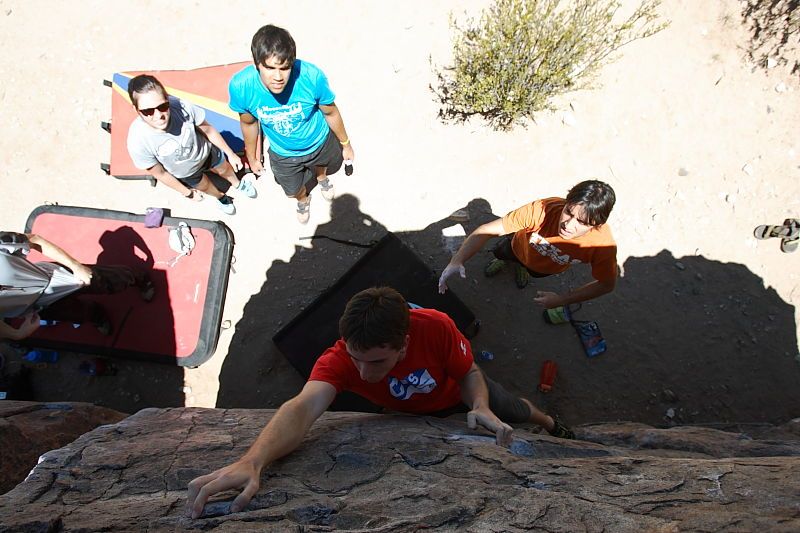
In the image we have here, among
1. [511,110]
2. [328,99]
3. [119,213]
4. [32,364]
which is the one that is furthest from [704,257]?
[32,364]

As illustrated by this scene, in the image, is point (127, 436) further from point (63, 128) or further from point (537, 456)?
point (63, 128)

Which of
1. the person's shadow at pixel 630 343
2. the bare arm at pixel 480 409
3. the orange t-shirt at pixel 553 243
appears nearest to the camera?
the bare arm at pixel 480 409

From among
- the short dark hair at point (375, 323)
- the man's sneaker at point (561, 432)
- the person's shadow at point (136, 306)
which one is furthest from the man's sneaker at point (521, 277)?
the person's shadow at point (136, 306)

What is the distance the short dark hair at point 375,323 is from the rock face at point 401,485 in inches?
22.4

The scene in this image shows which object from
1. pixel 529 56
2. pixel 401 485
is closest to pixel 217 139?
pixel 529 56

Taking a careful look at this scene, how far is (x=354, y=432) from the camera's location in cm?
223

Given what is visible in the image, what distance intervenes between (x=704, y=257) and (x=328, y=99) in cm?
372

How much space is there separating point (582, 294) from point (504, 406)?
0.99 m

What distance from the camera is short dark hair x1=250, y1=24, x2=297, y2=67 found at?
2.77 m

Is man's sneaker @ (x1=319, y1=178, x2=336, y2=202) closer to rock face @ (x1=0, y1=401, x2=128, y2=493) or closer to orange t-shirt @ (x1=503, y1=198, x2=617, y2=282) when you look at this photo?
orange t-shirt @ (x1=503, y1=198, x2=617, y2=282)

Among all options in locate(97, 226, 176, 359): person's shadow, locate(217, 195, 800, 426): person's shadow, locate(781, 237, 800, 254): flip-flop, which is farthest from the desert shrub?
locate(97, 226, 176, 359): person's shadow

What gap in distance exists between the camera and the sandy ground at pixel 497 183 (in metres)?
3.86

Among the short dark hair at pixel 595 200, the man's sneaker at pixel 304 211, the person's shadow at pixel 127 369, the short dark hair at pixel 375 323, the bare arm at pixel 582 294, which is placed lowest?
the person's shadow at pixel 127 369

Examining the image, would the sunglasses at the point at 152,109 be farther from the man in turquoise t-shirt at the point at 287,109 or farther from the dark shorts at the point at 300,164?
the dark shorts at the point at 300,164
